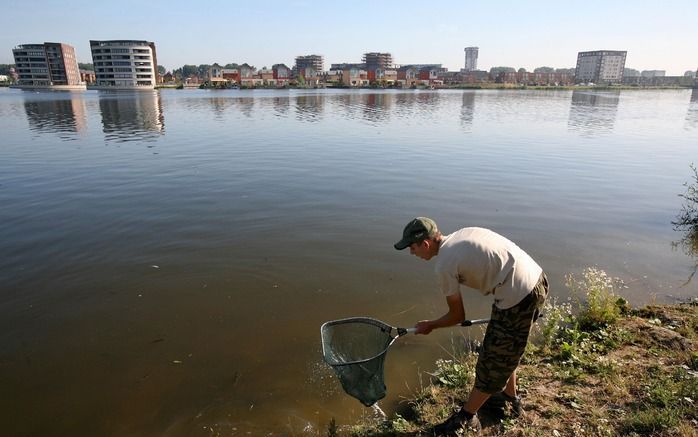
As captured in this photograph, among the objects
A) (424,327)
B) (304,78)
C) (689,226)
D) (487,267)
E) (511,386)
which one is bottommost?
(689,226)

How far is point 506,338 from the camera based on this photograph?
3.34 metres

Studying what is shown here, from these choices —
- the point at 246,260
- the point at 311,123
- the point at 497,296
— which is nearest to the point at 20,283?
the point at 246,260

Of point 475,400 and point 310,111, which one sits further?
point 310,111

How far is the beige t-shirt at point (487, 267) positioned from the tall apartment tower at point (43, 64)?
6403 inches

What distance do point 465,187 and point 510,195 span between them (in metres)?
1.35

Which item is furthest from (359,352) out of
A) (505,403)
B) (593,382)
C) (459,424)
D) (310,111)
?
(310,111)

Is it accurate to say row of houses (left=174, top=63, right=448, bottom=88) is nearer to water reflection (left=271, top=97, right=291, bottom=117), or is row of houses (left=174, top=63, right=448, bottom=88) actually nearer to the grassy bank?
water reflection (left=271, top=97, right=291, bottom=117)

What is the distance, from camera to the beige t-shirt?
313 cm

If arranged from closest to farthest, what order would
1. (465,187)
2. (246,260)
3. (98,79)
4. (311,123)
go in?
1. (246,260)
2. (465,187)
3. (311,123)
4. (98,79)

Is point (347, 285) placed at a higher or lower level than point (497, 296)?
lower

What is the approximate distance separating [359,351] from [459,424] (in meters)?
1.13

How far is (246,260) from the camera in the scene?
7.76 meters

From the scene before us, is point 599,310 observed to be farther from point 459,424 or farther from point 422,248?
point 422,248

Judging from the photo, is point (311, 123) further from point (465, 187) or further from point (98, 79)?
point (98, 79)
